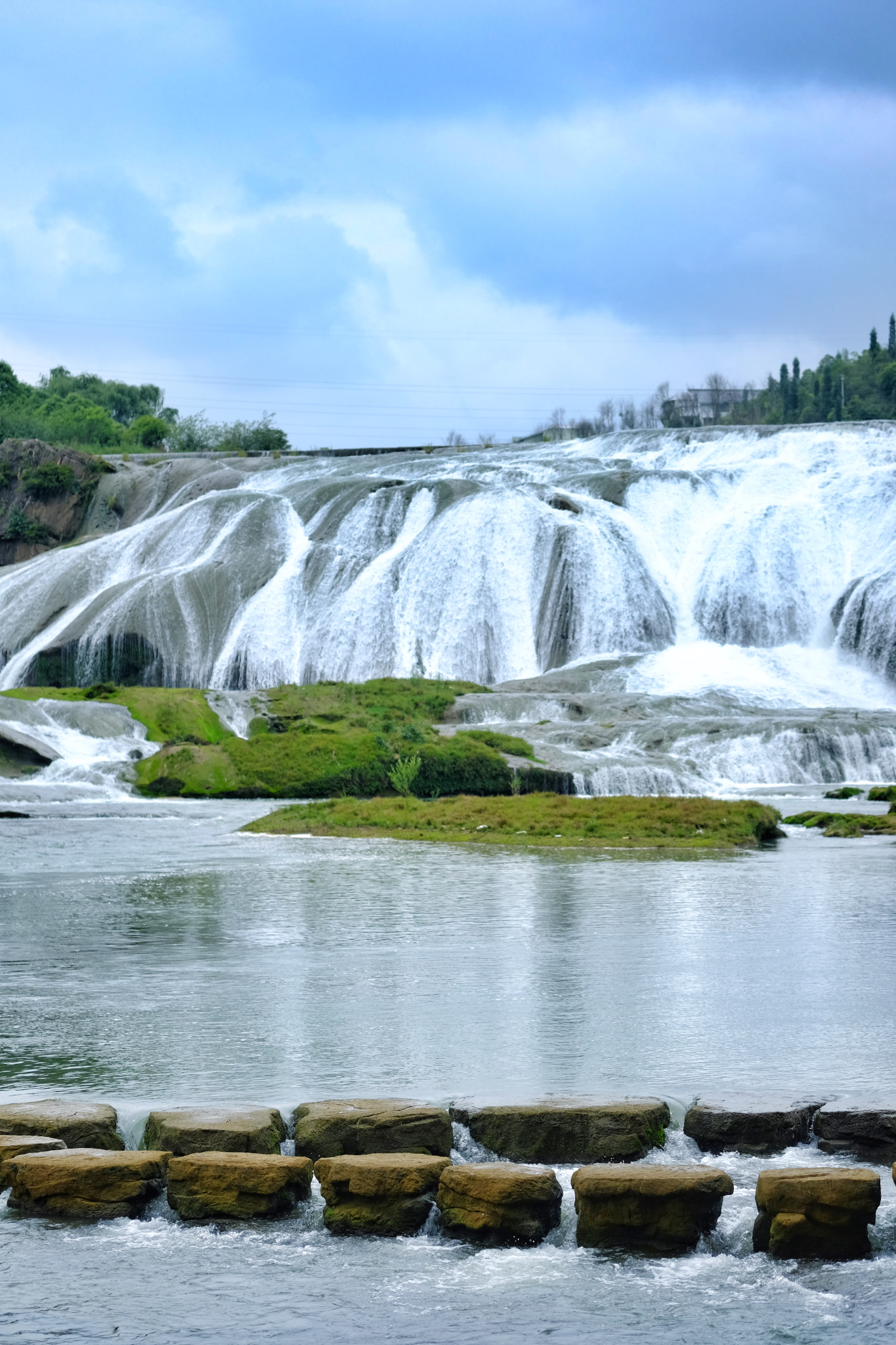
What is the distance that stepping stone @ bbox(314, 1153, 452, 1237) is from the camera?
5758mm

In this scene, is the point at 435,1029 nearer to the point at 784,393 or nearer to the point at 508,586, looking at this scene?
the point at 508,586

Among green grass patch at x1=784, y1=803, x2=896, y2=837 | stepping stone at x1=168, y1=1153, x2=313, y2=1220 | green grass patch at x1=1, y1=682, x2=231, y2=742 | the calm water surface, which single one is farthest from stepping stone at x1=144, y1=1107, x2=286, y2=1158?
green grass patch at x1=1, y1=682, x2=231, y2=742

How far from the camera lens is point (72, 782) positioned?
27.1 meters

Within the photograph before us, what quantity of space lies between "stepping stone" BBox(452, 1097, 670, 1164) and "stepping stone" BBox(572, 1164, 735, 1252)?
0.66m

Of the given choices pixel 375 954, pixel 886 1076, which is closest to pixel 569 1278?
pixel 886 1076

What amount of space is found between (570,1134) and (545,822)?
13609 millimetres

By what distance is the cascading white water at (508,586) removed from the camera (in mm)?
43125

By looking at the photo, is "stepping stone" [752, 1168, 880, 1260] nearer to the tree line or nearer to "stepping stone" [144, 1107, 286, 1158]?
"stepping stone" [144, 1107, 286, 1158]

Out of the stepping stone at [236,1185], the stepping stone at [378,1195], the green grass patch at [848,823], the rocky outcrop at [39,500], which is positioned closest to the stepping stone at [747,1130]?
the stepping stone at [378,1195]

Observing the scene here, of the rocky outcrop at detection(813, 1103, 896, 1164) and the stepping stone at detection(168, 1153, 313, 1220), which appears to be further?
the rocky outcrop at detection(813, 1103, 896, 1164)

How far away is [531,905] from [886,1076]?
6.20 metres

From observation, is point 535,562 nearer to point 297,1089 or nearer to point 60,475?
point 60,475

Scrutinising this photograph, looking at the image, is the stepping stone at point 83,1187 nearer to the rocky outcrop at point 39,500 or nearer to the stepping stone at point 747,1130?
the stepping stone at point 747,1130

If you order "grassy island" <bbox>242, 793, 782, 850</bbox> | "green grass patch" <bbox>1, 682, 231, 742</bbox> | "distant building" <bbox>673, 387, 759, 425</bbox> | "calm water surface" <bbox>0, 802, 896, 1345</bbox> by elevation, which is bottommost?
"grassy island" <bbox>242, 793, 782, 850</bbox>
